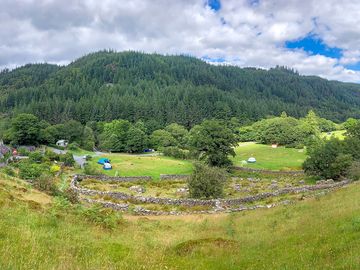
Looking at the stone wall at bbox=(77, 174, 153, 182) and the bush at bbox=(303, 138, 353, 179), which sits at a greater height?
the bush at bbox=(303, 138, 353, 179)

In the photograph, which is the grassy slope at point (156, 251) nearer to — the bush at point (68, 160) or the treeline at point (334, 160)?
the treeline at point (334, 160)

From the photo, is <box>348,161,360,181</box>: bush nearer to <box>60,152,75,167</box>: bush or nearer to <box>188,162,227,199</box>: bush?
<box>188,162,227,199</box>: bush

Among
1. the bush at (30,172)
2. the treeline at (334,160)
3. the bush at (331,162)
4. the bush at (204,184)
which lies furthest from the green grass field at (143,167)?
the treeline at (334,160)

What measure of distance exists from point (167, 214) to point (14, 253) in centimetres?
2429

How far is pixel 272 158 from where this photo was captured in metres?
87.9

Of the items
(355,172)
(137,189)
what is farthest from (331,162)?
(137,189)

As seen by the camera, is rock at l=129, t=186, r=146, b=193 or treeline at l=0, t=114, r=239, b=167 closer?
rock at l=129, t=186, r=146, b=193

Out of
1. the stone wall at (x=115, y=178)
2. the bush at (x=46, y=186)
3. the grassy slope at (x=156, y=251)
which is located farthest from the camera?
the stone wall at (x=115, y=178)

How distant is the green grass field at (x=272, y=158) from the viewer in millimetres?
75875

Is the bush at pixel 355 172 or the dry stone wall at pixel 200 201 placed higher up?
the bush at pixel 355 172

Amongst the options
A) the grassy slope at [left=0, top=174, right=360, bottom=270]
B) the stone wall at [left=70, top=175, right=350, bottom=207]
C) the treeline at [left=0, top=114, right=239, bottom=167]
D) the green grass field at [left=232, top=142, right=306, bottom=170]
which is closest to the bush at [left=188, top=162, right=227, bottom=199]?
the stone wall at [left=70, top=175, right=350, bottom=207]

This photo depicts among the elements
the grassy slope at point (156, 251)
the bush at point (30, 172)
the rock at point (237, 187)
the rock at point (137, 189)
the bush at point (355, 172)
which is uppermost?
the grassy slope at point (156, 251)

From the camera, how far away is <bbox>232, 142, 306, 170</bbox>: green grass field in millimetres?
75875

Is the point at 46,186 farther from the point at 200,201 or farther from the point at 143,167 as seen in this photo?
the point at 143,167
